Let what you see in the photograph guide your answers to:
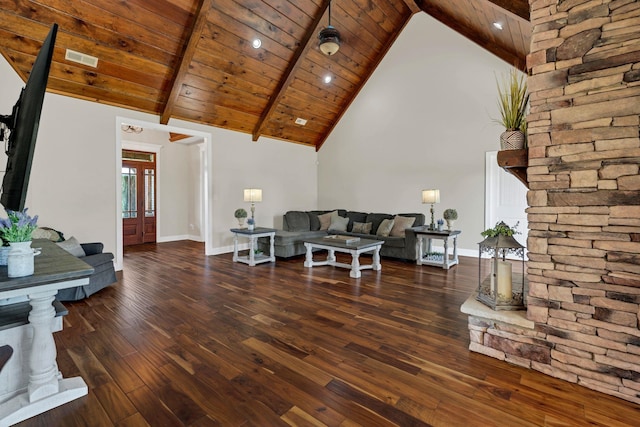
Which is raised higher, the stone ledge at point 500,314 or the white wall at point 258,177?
the white wall at point 258,177

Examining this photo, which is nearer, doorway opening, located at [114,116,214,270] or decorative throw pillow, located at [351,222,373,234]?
decorative throw pillow, located at [351,222,373,234]

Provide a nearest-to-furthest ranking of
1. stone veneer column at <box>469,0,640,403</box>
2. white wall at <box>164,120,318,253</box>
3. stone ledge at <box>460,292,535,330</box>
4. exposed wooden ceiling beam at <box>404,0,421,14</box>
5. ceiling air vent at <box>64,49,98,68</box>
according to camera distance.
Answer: stone veneer column at <box>469,0,640,403</box> → stone ledge at <box>460,292,535,330</box> → ceiling air vent at <box>64,49,98,68</box> → exposed wooden ceiling beam at <box>404,0,421,14</box> → white wall at <box>164,120,318,253</box>

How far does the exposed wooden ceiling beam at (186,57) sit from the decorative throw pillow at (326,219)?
3681 millimetres

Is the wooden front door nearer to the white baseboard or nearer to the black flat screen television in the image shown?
the white baseboard

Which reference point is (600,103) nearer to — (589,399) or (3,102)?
(589,399)

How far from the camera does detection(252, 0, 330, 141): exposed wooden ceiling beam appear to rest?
5183mm

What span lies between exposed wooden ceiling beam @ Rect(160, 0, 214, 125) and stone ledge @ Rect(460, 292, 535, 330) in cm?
471

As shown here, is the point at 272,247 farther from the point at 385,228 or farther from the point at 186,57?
the point at 186,57

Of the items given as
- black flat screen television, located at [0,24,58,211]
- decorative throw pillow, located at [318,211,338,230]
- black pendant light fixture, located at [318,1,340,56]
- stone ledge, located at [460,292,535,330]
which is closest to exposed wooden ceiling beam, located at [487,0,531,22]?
black pendant light fixture, located at [318,1,340,56]

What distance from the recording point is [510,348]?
2143 mm

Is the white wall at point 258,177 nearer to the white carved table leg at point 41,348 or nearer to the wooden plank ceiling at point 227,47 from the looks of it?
the wooden plank ceiling at point 227,47

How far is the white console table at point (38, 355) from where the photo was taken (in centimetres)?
158

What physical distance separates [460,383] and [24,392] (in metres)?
2.58

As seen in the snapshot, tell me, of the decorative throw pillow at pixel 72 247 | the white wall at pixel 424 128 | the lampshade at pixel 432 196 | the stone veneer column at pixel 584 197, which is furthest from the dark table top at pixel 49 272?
the white wall at pixel 424 128
